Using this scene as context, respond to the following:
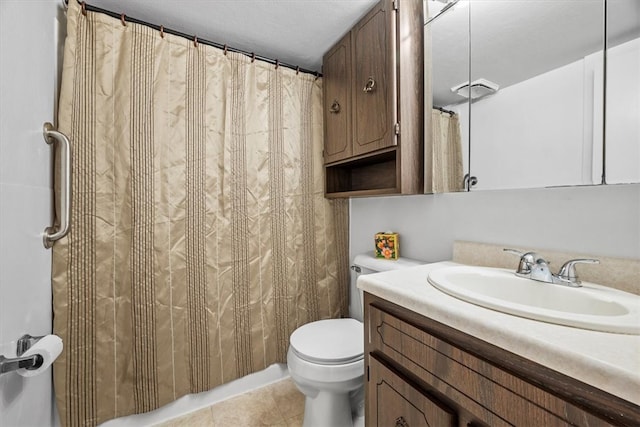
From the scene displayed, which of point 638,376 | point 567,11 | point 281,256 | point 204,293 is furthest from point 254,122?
point 638,376

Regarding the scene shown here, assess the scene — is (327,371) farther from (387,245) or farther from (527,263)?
(527,263)

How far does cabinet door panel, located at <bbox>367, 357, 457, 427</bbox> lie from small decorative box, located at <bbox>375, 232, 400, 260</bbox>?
2.18 feet

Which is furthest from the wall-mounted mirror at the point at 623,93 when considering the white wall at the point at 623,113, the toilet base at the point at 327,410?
the toilet base at the point at 327,410

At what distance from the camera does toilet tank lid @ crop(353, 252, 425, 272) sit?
1298 millimetres

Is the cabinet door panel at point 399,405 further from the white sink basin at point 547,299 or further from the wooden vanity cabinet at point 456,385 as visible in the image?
the white sink basin at point 547,299

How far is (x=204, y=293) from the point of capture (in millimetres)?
1387

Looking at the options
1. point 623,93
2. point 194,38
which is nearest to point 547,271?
point 623,93

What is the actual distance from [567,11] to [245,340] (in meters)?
1.96

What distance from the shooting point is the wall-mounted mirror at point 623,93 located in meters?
0.72

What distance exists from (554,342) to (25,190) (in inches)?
55.8

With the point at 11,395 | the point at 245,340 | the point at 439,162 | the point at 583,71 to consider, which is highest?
the point at 583,71

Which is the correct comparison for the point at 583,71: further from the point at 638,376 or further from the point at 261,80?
the point at 261,80

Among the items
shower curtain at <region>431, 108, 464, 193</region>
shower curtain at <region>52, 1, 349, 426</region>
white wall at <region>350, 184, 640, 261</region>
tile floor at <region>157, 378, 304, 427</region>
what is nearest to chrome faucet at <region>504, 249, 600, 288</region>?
white wall at <region>350, 184, 640, 261</region>

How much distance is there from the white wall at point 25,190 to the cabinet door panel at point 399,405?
3.24 feet
